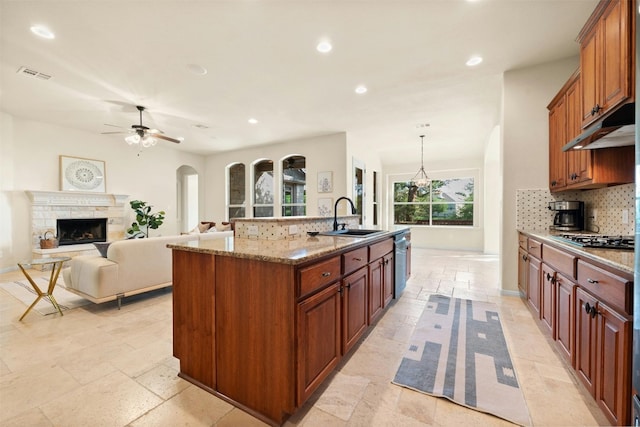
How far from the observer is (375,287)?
247 centimetres

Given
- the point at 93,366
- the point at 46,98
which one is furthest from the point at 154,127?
the point at 93,366

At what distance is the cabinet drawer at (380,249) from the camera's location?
234 cm

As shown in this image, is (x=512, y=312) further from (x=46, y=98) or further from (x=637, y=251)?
(x=46, y=98)

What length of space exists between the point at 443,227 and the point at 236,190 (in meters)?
6.38

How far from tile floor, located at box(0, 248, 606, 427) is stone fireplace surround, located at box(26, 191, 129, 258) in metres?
3.17

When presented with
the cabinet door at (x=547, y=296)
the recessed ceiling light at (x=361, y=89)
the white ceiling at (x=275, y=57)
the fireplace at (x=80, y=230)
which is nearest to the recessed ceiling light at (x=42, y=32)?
the white ceiling at (x=275, y=57)

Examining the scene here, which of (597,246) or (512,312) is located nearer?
(597,246)

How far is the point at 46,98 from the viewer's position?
4.10 meters

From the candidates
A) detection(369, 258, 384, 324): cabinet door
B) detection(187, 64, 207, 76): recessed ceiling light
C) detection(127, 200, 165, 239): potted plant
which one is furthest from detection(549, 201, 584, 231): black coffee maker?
detection(127, 200, 165, 239): potted plant

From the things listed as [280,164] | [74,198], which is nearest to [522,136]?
[280,164]

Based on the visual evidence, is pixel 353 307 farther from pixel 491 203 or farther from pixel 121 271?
pixel 491 203

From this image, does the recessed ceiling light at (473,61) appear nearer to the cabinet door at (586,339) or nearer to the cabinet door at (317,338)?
the cabinet door at (586,339)

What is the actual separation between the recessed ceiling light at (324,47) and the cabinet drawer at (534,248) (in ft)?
9.51

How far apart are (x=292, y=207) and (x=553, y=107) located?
18.3 ft
